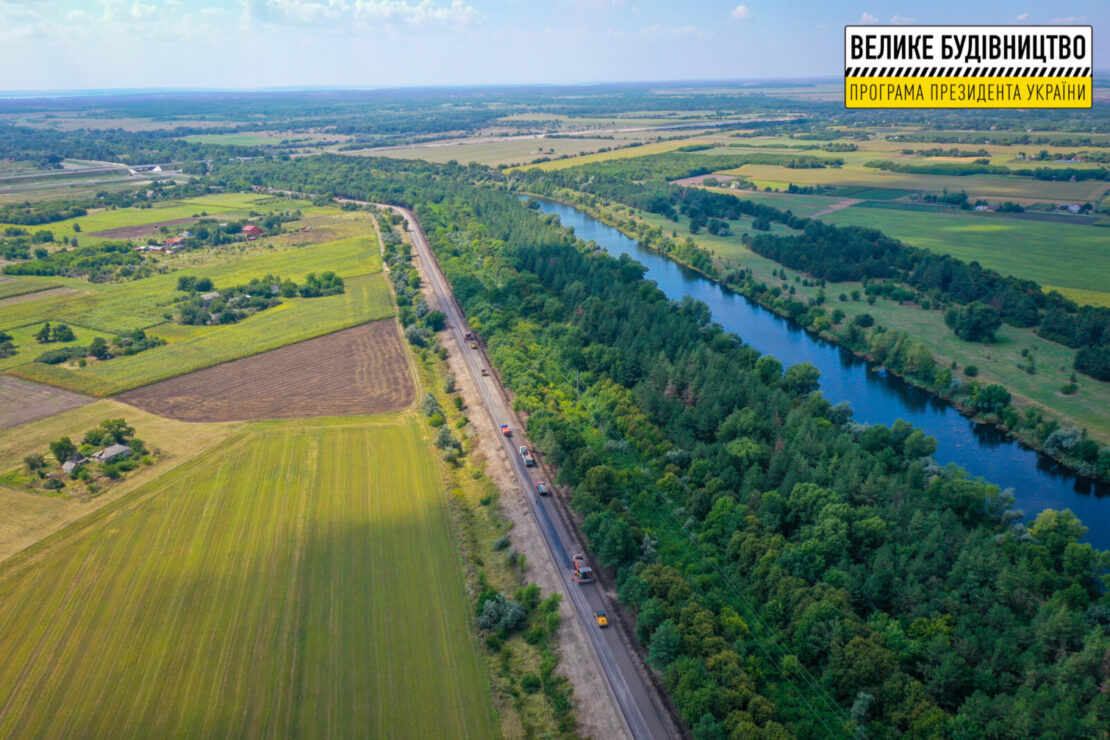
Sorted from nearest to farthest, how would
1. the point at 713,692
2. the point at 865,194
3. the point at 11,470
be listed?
1. the point at 713,692
2. the point at 11,470
3. the point at 865,194

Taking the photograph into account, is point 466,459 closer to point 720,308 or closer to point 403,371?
point 403,371

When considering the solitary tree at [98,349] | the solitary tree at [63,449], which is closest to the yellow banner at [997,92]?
the solitary tree at [63,449]

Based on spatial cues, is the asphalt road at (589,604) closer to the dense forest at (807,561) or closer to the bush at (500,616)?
the dense forest at (807,561)

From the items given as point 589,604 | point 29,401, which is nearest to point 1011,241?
point 589,604

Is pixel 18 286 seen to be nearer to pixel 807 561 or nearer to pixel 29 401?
pixel 29 401

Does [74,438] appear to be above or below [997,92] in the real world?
below

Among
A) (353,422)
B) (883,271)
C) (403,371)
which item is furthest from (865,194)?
(353,422)
